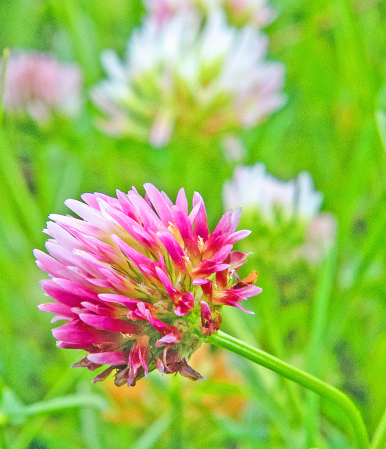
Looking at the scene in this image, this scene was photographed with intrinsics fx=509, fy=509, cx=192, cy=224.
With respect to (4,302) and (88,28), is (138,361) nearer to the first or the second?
(4,302)

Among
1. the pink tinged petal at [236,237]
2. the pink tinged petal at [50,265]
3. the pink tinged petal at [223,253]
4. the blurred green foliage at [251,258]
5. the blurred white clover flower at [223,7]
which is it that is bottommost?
the blurred green foliage at [251,258]

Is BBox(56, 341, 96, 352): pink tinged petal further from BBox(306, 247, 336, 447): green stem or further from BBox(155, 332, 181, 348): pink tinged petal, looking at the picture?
BBox(306, 247, 336, 447): green stem

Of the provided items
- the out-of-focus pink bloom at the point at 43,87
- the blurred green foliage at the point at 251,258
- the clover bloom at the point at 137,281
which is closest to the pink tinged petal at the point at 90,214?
the clover bloom at the point at 137,281

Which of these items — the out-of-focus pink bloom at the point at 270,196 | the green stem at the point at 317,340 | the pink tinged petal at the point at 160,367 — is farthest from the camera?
the out-of-focus pink bloom at the point at 270,196

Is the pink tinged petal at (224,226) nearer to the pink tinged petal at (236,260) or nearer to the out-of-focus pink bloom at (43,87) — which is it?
the pink tinged petal at (236,260)

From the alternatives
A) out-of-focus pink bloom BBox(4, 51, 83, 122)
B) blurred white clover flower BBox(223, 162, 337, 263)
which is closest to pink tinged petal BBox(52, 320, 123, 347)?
blurred white clover flower BBox(223, 162, 337, 263)

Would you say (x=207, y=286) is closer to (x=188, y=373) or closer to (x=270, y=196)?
(x=188, y=373)
